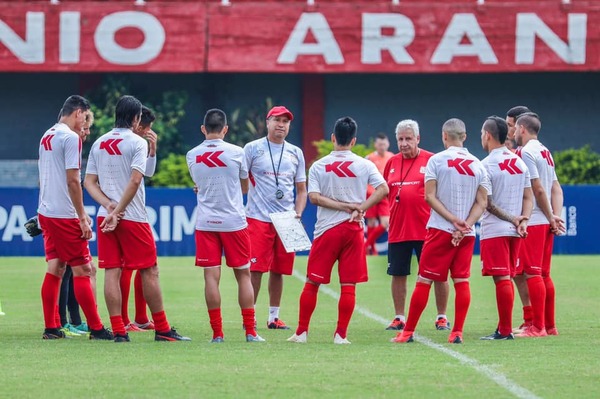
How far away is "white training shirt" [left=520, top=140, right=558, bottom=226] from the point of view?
11875 millimetres

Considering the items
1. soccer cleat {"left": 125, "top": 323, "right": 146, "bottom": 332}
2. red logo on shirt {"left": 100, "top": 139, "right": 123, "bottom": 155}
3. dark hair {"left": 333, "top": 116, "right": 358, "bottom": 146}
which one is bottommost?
soccer cleat {"left": 125, "top": 323, "right": 146, "bottom": 332}

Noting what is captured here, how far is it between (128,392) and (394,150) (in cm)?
2295

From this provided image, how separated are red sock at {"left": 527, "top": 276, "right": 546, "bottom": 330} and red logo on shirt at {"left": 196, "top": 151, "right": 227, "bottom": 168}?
3.13m

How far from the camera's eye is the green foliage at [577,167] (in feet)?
94.3

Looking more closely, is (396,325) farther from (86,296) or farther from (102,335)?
(86,296)

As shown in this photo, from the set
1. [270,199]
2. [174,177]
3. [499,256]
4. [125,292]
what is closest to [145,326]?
[125,292]

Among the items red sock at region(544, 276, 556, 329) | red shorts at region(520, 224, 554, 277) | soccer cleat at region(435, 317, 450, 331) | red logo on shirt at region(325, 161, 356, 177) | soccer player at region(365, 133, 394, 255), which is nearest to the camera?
red logo on shirt at region(325, 161, 356, 177)

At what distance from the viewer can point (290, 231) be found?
1232 cm

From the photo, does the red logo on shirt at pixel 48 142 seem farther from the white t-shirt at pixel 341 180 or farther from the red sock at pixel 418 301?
the red sock at pixel 418 301

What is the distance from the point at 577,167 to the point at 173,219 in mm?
10068

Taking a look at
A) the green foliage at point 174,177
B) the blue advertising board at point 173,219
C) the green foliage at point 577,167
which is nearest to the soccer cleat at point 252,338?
the blue advertising board at point 173,219

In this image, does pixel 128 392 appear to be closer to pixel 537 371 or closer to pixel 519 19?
pixel 537 371

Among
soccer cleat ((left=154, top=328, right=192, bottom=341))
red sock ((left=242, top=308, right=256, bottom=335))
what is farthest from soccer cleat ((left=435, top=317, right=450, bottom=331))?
soccer cleat ((left=154, top=328, right=192, bottom=341))

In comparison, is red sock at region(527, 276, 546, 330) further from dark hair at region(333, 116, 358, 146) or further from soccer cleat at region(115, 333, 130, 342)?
soccer cleat at region(115, 333, 130, 342)
